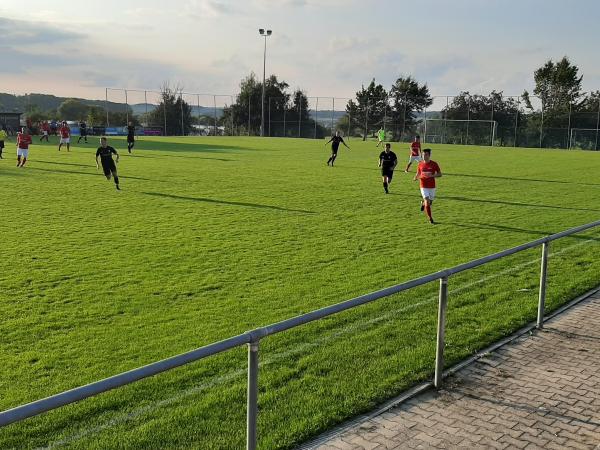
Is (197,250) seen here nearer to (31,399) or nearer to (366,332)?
(366,332)

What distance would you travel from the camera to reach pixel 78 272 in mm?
8969

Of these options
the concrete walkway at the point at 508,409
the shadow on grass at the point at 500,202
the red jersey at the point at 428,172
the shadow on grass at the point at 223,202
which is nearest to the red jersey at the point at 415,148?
the shadow on grass at the point at 500,202

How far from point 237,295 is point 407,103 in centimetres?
6686

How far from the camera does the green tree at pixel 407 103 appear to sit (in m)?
69.8

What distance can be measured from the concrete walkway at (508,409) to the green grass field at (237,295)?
0.98 feet

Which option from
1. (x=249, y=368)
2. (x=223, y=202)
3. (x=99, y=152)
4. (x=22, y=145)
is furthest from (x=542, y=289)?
(x=22, y=145)

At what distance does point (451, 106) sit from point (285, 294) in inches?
2698

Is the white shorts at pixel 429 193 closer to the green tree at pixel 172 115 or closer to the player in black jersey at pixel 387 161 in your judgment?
the player in black jersey at pixel 387 161

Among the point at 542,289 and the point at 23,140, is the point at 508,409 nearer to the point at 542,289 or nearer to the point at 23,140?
the point at 542,289

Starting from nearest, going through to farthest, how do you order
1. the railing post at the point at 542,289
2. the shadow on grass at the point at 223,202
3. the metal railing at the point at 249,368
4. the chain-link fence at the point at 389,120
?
the metal railing at the point at 249,368, the railing post at the point at 542,289, the shadow on grass at the point at 223,202, the chain-link fence at the point at 389,120

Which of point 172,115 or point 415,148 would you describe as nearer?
point 415,148

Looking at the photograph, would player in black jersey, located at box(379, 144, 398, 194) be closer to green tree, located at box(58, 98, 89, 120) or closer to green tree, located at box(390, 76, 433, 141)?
green tree, located at box(390, 76, 433, 141)

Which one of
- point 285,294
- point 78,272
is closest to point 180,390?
point 285,294

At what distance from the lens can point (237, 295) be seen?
7.89 m
